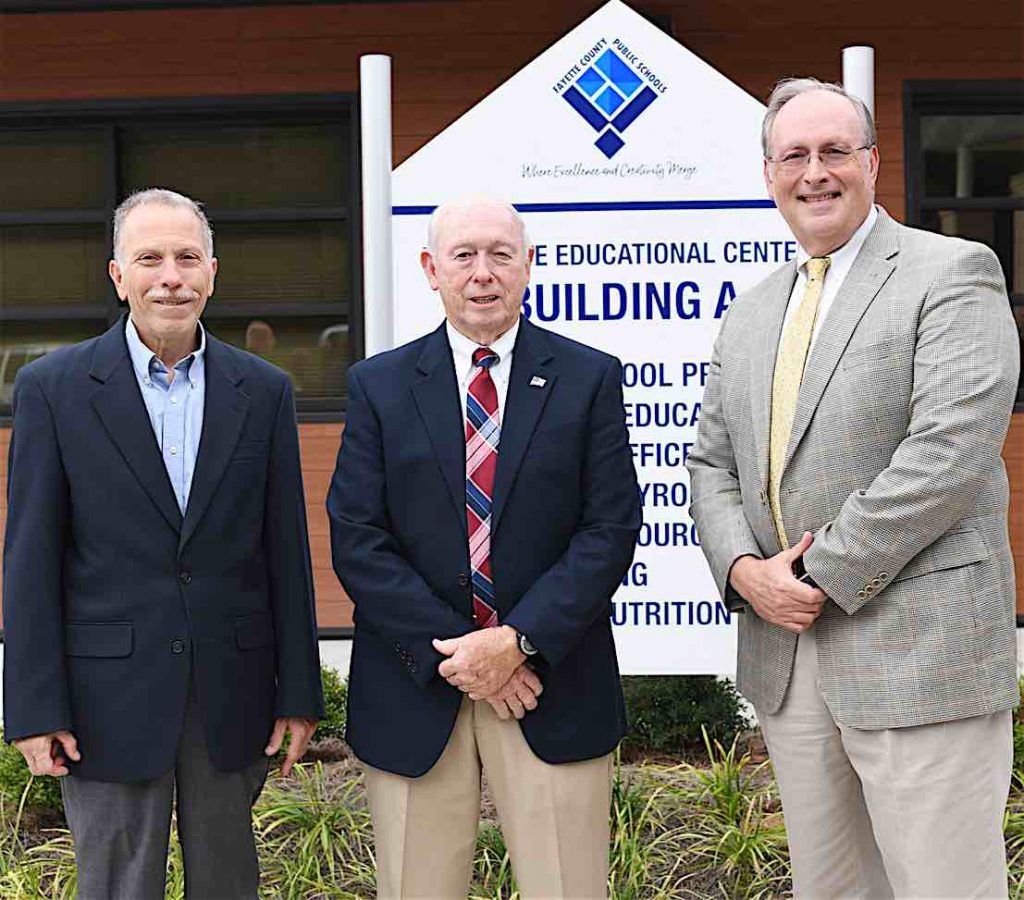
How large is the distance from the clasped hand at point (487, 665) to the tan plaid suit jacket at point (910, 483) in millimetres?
655

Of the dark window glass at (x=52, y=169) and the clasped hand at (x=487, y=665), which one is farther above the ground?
the dark window glass at (x=52, y=169)

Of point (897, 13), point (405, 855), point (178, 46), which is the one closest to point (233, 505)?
point (405, 855)

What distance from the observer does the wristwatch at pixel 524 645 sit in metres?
3.00

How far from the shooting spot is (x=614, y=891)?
14.2 ft

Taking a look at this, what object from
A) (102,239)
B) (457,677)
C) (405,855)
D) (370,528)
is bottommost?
(405,855)

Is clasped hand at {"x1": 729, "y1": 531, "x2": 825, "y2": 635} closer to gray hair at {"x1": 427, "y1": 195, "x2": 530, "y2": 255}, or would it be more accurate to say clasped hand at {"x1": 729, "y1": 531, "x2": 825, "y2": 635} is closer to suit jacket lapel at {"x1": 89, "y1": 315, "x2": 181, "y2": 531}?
gray hair at {"x1": 427, "y1": 195, "x2": 530, "y2": 255}

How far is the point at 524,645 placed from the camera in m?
3.01

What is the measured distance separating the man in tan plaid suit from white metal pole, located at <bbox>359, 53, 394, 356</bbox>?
4.66ft

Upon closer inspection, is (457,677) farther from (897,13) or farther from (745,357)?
(897,13)

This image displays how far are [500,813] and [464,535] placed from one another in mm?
667

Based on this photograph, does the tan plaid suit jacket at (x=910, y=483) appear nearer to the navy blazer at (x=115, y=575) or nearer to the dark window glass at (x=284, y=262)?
the navy blazer at (x=115, y=575)

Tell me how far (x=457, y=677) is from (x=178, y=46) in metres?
5.34

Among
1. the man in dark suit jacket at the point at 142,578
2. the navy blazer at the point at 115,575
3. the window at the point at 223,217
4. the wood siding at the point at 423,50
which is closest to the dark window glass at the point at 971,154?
the wood siding at the point at 423,50

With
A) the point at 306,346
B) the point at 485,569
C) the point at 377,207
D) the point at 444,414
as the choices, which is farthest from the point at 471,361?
the point at 306,346
